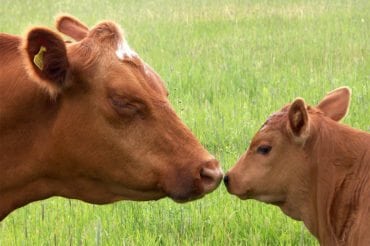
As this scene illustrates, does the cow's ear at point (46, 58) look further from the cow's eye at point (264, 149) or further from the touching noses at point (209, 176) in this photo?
the cow's eye at point (264, 149)

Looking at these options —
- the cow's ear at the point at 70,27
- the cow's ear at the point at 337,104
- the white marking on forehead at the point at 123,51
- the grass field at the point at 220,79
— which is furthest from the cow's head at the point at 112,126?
the cow's ear at the point at 337,104

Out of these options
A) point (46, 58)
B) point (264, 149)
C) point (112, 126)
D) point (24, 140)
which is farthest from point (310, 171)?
point (46, 58)

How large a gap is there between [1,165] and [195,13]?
1547 centimetres

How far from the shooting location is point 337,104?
6.15m

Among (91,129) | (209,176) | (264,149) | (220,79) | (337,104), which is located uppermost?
(91,129)

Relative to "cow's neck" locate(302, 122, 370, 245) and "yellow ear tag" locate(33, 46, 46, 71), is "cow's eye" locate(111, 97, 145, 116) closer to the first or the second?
"yellow ear tag" locate(33, 46, 46, 71)

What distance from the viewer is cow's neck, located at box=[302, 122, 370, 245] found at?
5465 millimetres

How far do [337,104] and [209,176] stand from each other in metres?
2.36

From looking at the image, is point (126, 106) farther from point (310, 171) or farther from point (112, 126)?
point (310, 171)

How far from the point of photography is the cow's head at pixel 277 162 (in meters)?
5.71

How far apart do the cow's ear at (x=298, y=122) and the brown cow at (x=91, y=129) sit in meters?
1.41

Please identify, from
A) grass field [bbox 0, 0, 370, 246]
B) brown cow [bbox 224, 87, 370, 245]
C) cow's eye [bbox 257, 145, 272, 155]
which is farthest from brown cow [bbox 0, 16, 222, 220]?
cow's eye [bbox 257, 145, 272, 155]

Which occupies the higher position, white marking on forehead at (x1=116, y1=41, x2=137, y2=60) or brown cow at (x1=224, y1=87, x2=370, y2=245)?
white marking on forehead at (x1=116, y1=41, x2=137, y2=60)

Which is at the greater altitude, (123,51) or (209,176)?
(123,51)
